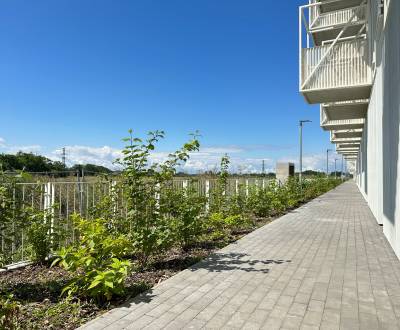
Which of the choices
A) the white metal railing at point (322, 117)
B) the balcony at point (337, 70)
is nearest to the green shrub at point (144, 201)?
the balcony at point (337, 70)

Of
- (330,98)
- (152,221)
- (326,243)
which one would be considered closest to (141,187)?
(152,221)

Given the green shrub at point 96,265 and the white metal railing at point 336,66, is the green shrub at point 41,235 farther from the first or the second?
the white metal railing at point 336,66

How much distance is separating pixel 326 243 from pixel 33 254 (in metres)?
5.43

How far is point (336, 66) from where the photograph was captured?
10828mm

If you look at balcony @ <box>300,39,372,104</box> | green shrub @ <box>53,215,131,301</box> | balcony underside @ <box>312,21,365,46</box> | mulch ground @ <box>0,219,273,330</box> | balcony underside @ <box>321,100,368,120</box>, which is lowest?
mulch ground @ <box>0,219,273,330</box>

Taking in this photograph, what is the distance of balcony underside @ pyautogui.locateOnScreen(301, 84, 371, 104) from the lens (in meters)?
10.7

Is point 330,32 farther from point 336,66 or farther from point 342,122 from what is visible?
point 342,122

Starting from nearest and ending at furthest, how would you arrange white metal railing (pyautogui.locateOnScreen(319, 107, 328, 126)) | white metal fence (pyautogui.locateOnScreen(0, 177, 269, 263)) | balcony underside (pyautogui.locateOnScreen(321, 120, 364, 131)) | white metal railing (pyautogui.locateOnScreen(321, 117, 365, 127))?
1. white metal fence (pyautogui.locateOnScreen(0, 177, 269, 263))
2. white metal railing (pyautogui.locateOnScreen(319, 107, 328, 126))
3. white metal railing (pyautogui.locateOnScreen(321, 117, 365, 127))
4. balcony underside (pyautogui.locateOnScreen(321, 120, 364, 131))

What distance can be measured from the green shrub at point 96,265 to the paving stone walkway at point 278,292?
12.2 inches

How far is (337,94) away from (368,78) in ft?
4.11

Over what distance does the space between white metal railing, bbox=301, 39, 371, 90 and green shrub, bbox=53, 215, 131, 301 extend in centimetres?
899

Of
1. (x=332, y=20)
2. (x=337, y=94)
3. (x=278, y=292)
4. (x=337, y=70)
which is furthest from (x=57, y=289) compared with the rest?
(x=332, y=20)

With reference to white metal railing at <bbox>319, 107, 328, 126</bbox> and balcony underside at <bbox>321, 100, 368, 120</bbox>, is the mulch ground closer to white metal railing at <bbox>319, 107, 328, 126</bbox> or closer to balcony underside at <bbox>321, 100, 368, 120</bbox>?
balcony underside at <bbox>321, 100, 368, 120</bbox>

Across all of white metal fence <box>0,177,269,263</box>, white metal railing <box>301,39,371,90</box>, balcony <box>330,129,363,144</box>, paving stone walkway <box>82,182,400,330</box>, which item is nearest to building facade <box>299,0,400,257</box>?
white metal railing <box>301,39,371,90</box>
